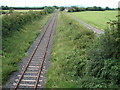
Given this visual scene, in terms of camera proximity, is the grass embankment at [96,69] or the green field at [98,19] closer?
the grass embankment at [96,69]

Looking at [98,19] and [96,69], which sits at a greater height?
[98,19]

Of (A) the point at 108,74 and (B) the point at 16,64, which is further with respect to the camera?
(B) the point at 16,64

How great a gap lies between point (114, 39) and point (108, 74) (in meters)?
2.19

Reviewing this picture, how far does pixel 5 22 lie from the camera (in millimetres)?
25531

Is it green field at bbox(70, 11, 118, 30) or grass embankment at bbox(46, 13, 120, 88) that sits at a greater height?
green field at bbox(70, 11, 118, 30)

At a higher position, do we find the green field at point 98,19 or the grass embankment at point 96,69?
the green field at point 98,19

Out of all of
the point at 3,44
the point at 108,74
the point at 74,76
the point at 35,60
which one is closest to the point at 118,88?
the point at 108,74

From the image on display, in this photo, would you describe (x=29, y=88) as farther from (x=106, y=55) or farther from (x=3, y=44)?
(x=3, y=44)

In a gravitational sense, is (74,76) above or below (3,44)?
below

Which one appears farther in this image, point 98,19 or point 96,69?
point 98,19

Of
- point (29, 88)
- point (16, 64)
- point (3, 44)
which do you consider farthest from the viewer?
point (3, 44)

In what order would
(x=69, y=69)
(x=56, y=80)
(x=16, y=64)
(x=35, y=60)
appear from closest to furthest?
(x=56, y=80) < (x=69, y=69) < (x=16, y=64) < (x=35, y=60)

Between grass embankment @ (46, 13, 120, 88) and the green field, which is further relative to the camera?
the green field

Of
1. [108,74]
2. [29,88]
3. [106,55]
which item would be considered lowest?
[29,88]
